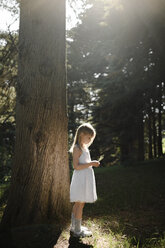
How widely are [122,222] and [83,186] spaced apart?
1.61m

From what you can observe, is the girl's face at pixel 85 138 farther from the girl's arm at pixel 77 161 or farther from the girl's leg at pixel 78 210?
the girl's leg at pixel 78 210

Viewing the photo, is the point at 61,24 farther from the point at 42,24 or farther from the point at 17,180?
the point at 17,180

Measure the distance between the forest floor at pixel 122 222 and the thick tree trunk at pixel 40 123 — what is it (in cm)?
41

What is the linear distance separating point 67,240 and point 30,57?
3.01 metres

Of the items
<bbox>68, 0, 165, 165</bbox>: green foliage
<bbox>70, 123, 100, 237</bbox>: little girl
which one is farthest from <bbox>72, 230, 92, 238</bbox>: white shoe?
<bbox>68, 0, 165, 165</bbox>: green foliage

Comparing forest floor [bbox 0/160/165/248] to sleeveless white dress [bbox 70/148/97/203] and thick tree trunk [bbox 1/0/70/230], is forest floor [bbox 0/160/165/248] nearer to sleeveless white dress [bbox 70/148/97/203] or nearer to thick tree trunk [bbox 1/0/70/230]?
thick tree trunk [bbox 1/0/70/230]

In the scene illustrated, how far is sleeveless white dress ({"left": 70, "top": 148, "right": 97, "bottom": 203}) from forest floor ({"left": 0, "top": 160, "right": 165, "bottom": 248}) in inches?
23.9

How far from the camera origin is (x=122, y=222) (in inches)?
186

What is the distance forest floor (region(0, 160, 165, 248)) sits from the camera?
352 centimetres

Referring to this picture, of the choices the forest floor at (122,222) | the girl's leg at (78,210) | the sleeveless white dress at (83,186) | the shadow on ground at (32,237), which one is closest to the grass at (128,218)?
the forest floor at (122,222)

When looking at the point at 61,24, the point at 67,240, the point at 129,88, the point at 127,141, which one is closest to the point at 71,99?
the point at 127,141

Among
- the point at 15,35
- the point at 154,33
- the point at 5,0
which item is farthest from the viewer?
the point at 154,33

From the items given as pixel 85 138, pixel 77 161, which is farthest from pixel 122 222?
pixel 85 138

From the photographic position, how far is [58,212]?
414 centimetres
